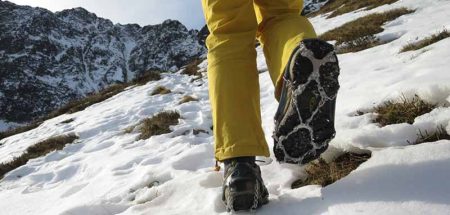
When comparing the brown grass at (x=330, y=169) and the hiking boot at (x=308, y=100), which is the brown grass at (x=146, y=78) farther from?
the hiking boot at (x=308, y=100)

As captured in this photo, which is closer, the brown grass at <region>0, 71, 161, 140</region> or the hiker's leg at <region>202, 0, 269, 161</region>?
the hiker's leg at <region>202, 0, 269, 161</region>

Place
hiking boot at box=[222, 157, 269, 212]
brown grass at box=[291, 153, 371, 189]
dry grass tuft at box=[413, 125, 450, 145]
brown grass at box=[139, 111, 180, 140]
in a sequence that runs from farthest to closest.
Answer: brown grass at box=[139, 111, 180, 140], dry grass tuft at box=[413, 125, 450, 145], brown grass at box=[291, 153, 371, 189], hiking boot at box=[222, 157, 269, 212]

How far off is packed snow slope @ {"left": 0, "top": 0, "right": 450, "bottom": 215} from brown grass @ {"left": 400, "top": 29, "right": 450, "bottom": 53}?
177mm

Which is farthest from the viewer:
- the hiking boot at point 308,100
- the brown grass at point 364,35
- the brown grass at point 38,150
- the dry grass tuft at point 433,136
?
the brown grass at point 364,35

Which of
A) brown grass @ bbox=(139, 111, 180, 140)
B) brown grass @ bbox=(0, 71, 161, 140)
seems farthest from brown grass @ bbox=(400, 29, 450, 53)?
brown grass @ bbox=(0, 71, 161, 140)

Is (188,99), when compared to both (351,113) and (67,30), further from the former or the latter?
(67,30)

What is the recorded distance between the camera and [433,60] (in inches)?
167

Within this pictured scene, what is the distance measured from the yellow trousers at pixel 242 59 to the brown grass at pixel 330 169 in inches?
15.9

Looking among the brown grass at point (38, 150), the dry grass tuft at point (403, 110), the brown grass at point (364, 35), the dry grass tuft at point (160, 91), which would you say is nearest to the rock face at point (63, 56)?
the dry grass tuft at point (160, 91)

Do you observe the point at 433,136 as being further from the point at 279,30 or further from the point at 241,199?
the point at 241,199

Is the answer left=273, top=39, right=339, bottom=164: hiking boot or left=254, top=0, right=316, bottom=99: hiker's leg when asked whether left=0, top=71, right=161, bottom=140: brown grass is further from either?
left=273, top=39, right=339, bottom=164: hiking boot

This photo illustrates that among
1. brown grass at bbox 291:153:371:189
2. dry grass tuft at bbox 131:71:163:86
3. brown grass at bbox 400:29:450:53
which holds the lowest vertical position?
brown grass at bbox 291:153:371:189

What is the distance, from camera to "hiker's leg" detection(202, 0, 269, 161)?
87.9 inches

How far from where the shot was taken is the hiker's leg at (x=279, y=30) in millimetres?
2230
